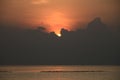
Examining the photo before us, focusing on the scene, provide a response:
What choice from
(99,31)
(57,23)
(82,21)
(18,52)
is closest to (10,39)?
(18,52)

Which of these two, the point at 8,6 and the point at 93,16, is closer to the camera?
the point at 8,6

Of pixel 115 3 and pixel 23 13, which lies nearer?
pixel 115 3

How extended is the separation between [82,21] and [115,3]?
0.78 m

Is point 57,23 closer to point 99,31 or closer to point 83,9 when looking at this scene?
point 83,9

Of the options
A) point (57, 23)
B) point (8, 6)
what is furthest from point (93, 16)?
point (8, 6)

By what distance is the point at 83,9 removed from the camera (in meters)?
4.00

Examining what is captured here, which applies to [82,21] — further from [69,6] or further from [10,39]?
[10,39]

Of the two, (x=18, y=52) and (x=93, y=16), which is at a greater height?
(x=93, y=16)

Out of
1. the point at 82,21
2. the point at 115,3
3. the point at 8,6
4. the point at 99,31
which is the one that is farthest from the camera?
the point at 99,31

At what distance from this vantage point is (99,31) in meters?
4.31

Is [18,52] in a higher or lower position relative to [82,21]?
lower

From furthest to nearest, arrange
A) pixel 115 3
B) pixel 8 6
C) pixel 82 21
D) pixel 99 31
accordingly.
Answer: pixel 99 31
pixel 82 21
pixel 8 6
pixel 115 3

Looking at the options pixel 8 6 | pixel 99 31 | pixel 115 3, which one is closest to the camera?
pixel 115 3

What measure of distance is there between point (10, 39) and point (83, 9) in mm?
954
